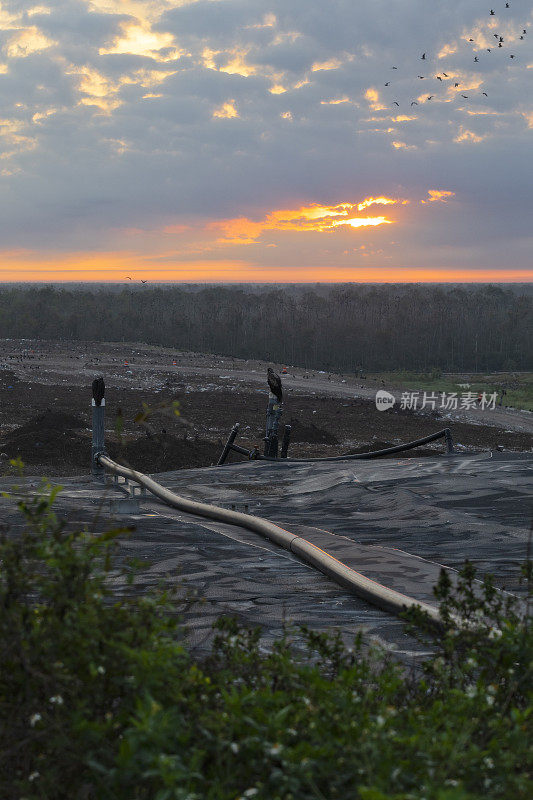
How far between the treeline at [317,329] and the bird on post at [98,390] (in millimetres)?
63930

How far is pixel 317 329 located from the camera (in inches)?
3322

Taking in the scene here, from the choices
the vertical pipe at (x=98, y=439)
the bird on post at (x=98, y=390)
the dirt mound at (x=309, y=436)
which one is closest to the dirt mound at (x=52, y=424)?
the dirt mound at (x=309, y=436)

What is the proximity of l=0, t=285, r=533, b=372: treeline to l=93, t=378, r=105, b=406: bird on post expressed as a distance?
210 feet

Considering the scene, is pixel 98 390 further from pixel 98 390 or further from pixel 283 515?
pixel 283 515

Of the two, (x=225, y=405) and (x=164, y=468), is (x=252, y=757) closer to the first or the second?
(x=164, y=468)

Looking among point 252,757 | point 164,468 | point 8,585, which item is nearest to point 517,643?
point 252,757

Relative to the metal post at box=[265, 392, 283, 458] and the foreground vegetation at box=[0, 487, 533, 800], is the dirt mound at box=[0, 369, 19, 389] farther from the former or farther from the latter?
the foreground vegetation at box=[0, 487, 533, 800]

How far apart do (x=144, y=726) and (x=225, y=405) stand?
33196 mm

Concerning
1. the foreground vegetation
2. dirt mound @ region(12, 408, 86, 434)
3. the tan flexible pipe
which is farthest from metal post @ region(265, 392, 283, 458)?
the foreground vegetation

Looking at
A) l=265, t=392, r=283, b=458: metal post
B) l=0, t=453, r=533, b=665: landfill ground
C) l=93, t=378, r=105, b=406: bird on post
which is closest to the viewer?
l=0, t=453, r=533, b=665: landfill ground

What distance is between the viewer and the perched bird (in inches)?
409

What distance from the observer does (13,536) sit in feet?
20.2

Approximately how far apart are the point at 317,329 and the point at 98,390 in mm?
74693

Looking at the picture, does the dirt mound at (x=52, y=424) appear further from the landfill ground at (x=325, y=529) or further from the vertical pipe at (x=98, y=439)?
the landfill ground at (x=325, y=529)
